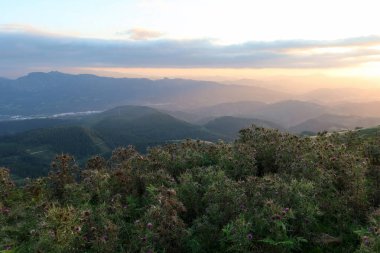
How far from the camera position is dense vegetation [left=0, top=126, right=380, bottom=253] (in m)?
9.02

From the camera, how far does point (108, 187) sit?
→ 13.4 meters

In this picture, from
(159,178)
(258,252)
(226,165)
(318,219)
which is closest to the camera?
(258,252)

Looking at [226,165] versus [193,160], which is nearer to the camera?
[226,165]

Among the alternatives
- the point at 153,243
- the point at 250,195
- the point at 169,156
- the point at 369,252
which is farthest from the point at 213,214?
the point at 169,156

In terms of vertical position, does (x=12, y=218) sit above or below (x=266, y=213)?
below

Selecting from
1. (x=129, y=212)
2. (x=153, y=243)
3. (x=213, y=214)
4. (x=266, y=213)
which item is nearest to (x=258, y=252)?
(x=266, y=213)

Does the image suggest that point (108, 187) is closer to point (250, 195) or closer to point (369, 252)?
point (250, 195)

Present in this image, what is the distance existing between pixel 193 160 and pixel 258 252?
274 inches

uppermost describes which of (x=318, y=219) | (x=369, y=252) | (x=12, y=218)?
(x=369, y=252)

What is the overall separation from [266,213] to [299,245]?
122cm

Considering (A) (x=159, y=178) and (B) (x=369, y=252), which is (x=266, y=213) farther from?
(A) (x=159, y=178)

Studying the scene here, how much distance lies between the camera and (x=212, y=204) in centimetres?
1039

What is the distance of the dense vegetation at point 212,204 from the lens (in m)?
9.02

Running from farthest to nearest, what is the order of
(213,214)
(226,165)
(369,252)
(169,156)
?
1. (169,156)
2. (226,165)
3. (213,214)
4. (369,252)
